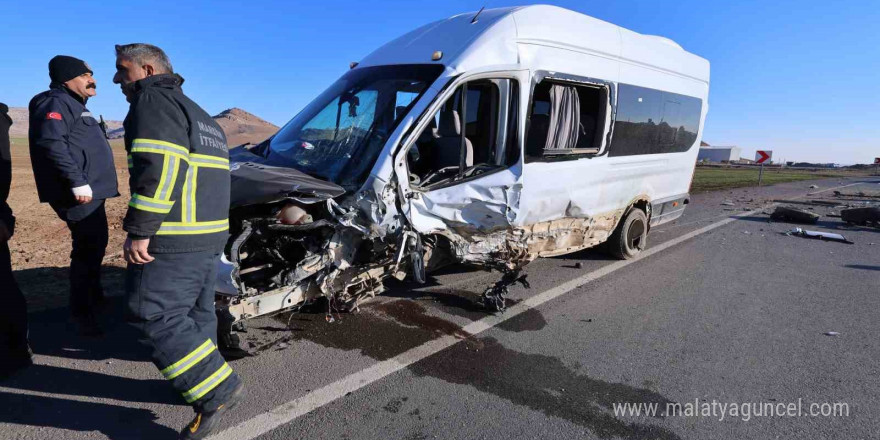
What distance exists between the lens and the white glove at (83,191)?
3334 mm

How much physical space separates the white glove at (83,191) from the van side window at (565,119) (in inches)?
143

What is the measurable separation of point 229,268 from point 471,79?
250cm

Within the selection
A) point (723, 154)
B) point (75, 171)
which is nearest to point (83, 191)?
point (75, 171)

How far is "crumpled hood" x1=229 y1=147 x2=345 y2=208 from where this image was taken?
324 centimetres

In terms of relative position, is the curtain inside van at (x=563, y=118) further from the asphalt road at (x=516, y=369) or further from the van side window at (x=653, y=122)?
the asphalt road at (x=516, y=369)

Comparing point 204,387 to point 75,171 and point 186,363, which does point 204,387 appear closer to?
point 186,363

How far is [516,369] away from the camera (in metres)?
3.33

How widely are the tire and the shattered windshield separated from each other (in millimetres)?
3551

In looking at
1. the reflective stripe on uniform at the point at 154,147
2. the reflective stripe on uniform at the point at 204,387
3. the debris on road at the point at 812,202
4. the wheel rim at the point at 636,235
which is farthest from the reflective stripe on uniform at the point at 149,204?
the debris on road at the point at 812,202

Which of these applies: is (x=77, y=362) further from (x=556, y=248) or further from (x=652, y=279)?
(x=652, y=279)

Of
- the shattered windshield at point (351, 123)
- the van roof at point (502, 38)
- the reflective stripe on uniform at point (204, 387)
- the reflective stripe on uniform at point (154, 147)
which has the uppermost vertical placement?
the van roof at point (502, 38)

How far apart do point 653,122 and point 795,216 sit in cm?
668

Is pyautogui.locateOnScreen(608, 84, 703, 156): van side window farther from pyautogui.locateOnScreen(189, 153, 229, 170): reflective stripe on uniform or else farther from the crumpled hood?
pyautogui.locateOnScreen(189, 153, 229, 170): reflective stripe on uniform

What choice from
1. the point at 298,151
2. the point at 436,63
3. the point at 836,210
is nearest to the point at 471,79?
the point at 436,63
